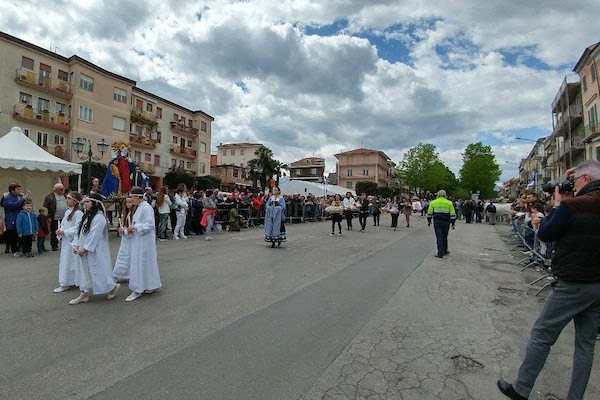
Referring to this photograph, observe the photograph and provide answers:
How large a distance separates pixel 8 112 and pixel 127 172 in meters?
26.7

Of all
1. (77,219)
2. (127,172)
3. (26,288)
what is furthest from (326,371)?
(127,172)

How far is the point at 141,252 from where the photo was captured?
5.56m

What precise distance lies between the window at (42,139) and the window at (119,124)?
7.07 meters

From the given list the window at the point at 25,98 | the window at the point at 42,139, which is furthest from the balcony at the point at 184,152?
the window at the point at 25,98

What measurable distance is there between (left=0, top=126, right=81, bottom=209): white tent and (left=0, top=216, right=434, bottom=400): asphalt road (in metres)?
5.37

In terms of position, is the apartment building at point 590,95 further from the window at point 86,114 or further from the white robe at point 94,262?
the window at point 86,114

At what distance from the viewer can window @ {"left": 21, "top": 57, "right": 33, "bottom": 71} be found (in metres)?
31.0

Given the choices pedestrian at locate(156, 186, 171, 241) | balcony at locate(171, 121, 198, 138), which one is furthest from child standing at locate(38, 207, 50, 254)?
balcony at locate(171, 121, 198, 138)

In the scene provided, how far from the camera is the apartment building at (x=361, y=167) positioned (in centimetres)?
8938

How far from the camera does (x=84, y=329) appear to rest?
4.25 m

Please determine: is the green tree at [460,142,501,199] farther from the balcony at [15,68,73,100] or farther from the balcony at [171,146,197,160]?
the balcony at [15,68,73,100]

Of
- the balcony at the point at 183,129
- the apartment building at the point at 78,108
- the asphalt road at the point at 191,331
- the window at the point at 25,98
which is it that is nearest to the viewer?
the asphalt road at the point at 191,331

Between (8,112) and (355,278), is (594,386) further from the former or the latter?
(8,112)

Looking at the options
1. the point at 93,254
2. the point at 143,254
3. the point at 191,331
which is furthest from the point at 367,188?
the point at 191,331
